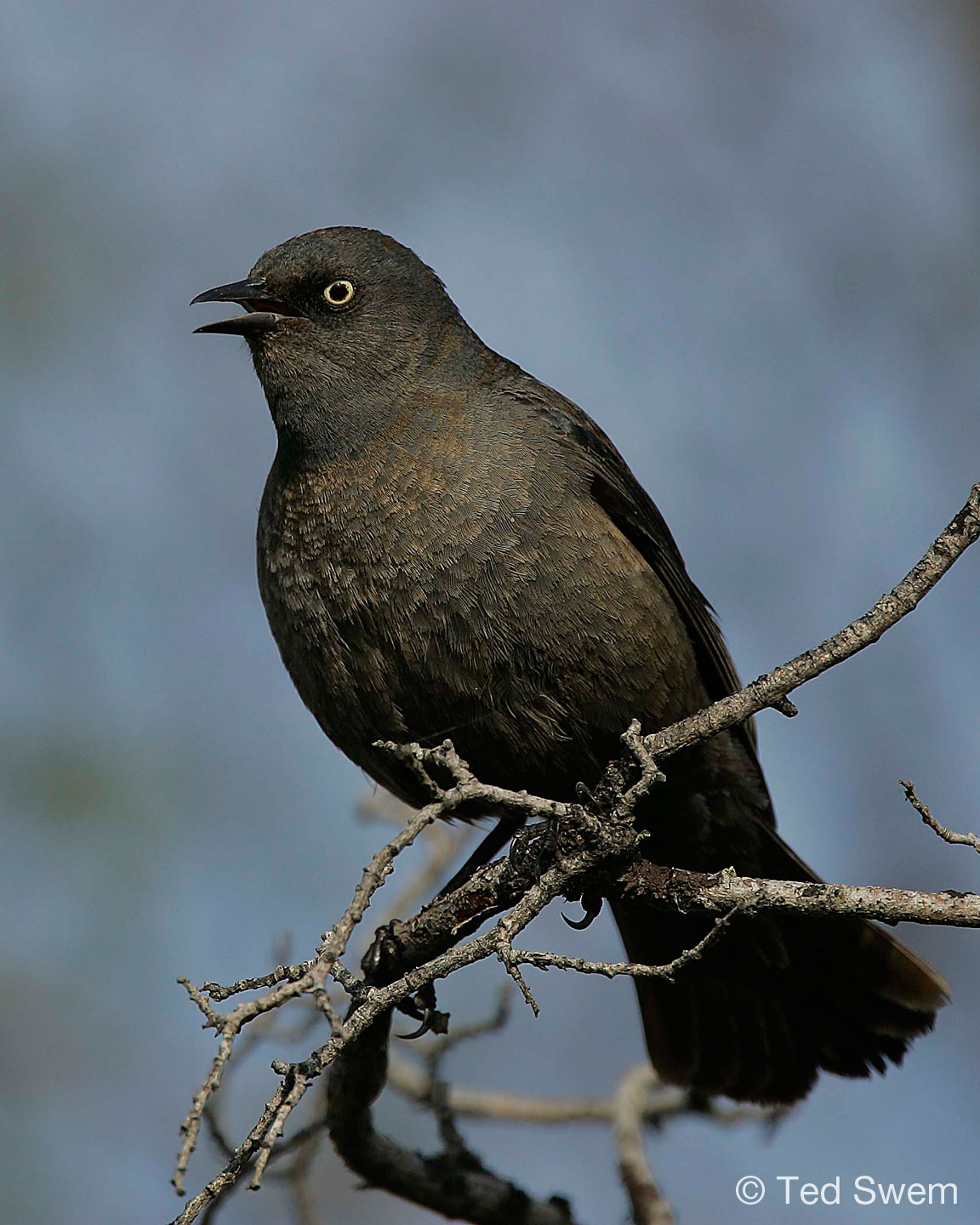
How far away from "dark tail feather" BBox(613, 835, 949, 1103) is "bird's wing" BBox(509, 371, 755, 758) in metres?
0.70

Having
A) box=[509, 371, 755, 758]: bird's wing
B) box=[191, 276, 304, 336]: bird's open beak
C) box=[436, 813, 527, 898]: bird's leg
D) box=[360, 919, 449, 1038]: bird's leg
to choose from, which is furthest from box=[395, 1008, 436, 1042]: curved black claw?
box=[191, 276, 304, 336]: bird's open beak

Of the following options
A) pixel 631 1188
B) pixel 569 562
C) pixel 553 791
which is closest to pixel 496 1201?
pixel 631 1188

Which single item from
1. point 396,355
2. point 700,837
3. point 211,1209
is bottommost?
point 211,1209

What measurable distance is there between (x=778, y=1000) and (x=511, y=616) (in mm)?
2045

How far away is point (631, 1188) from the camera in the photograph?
17.9 ft

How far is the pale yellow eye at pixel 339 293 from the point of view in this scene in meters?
5.65

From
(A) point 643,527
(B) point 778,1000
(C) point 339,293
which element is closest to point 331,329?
(C) point 339,293

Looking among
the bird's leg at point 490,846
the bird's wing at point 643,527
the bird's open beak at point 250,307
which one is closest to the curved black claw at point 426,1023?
the bird's leg at point 490,846

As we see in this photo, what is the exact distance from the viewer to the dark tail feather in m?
5.33

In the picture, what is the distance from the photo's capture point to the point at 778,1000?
222 inches

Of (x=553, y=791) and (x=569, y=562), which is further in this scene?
(x=553, y=791)

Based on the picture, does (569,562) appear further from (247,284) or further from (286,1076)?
(286,1076)

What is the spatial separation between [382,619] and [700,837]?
1.59 metres

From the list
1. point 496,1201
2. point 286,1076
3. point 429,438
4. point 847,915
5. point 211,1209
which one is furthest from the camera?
point 429,438
